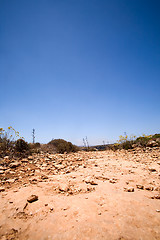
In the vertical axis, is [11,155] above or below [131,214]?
above

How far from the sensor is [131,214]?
5.66ft

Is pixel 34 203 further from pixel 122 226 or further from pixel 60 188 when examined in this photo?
pixel 122 226

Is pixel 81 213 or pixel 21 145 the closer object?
pixel 81 213

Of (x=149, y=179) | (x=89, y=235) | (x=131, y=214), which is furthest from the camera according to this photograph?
(x=149, y=179)

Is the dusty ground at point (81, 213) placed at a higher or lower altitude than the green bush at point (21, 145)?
lower

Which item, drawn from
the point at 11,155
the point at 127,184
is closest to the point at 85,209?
the point at 127,184

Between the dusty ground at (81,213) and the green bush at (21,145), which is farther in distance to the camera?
the green bush at (21,145)

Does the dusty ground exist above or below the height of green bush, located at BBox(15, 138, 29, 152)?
A: below

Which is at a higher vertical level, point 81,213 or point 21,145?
point 21,145

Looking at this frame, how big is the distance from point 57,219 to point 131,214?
1121 millimetres

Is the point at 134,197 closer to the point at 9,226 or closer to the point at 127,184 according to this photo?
the point at 127,184

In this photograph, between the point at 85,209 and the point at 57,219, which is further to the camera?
the point at 85,209

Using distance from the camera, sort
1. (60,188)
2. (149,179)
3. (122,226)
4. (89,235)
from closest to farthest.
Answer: (89,235), (122,226), (60,188), (149,179)

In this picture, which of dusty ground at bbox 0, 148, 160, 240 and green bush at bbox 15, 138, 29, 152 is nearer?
dusty ground at bbox 0, 148, 160, 240
